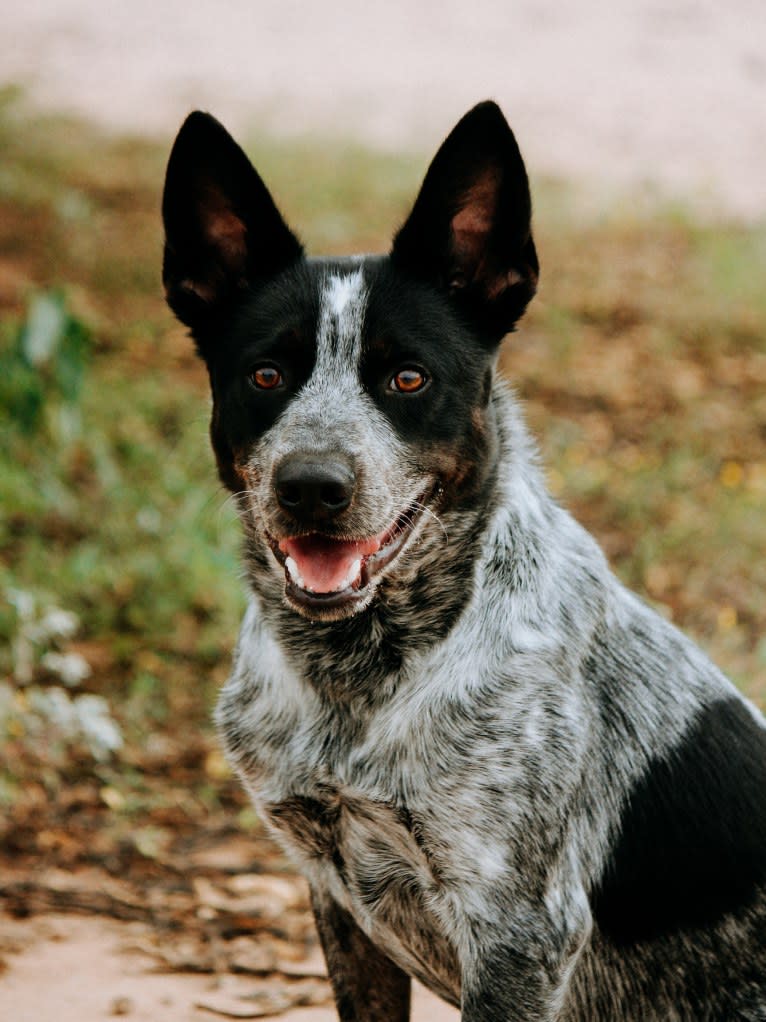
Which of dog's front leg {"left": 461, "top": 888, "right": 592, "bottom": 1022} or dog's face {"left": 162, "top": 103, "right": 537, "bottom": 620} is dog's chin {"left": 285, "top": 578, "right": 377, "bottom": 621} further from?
dog's front leg {"left": 461, "top": 888, "right": 592, "bottom": 1022}

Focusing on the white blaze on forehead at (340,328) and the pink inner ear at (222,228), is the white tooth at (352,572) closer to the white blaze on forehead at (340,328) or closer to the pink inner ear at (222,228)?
the white blaze on forehead at (340,328)

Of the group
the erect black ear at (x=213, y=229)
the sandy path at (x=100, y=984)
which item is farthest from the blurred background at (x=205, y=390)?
the erect black ear at (x=213, y=229)

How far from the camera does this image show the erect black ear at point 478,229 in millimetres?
2502

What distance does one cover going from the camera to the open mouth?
242 centimetres

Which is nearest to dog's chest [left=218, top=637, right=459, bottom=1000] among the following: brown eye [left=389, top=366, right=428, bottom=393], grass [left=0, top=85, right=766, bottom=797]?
brown eye [left=389, top=366, right=428, bottom=393]

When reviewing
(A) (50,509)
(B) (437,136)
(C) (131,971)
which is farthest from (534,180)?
(C) (131,971)

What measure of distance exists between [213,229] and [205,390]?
409 cm

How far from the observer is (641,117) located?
1101 cm

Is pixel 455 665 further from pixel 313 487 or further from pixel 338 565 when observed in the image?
pixel 313 487

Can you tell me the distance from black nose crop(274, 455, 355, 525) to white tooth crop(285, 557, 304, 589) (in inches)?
Result: 4.8

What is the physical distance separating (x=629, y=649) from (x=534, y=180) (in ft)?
25.8

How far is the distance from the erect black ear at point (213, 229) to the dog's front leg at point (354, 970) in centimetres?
137

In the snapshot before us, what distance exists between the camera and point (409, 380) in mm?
2557

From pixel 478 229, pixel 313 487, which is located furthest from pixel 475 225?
pixel 313 487
